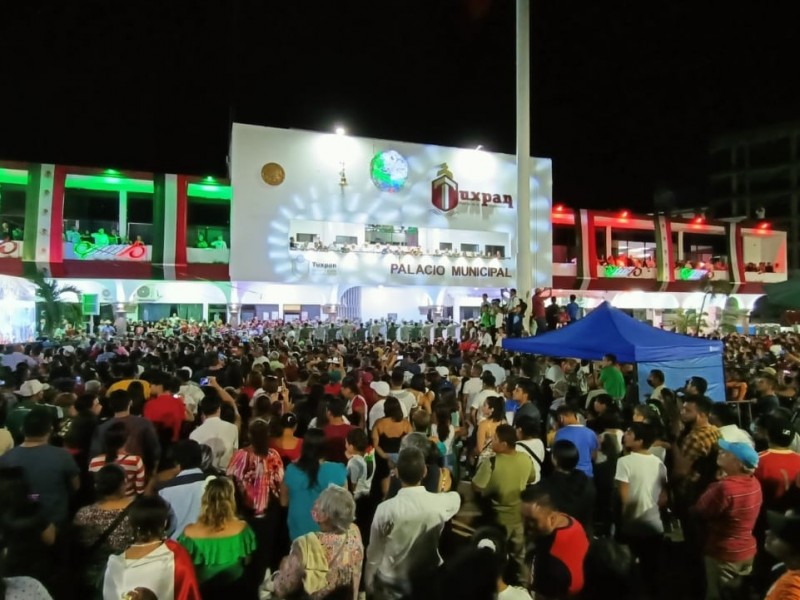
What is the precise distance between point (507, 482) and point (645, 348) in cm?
440

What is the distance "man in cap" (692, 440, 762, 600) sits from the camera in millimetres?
3539

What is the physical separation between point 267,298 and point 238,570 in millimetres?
21956

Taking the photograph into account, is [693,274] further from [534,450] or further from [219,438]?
[219,438]

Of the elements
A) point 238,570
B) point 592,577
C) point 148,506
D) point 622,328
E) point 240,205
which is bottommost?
point 238,570

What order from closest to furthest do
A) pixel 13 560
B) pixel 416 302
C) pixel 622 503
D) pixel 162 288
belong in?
pixel 13 560 < pixel 622 503 < pixel 162 288 < pixel 416 302

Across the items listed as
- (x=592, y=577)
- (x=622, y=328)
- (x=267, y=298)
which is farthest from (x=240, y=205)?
(x=592, y=577)

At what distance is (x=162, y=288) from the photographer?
23.3 m

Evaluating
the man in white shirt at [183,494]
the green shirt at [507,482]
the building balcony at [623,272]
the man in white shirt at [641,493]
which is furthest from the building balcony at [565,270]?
the man in white shirt at [183,494]

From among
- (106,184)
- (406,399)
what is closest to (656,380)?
(406,399)

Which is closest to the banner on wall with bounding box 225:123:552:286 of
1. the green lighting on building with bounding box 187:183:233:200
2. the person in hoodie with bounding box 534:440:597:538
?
the green lighting on building with bounding box 187:183:233:200

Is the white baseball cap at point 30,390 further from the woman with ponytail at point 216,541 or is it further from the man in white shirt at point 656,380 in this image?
the man in white shirt at point 656,380

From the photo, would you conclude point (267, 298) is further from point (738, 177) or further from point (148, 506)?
point (738, 177)

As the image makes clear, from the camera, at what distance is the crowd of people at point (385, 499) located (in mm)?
2725

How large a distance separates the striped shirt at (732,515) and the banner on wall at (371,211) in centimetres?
1833
